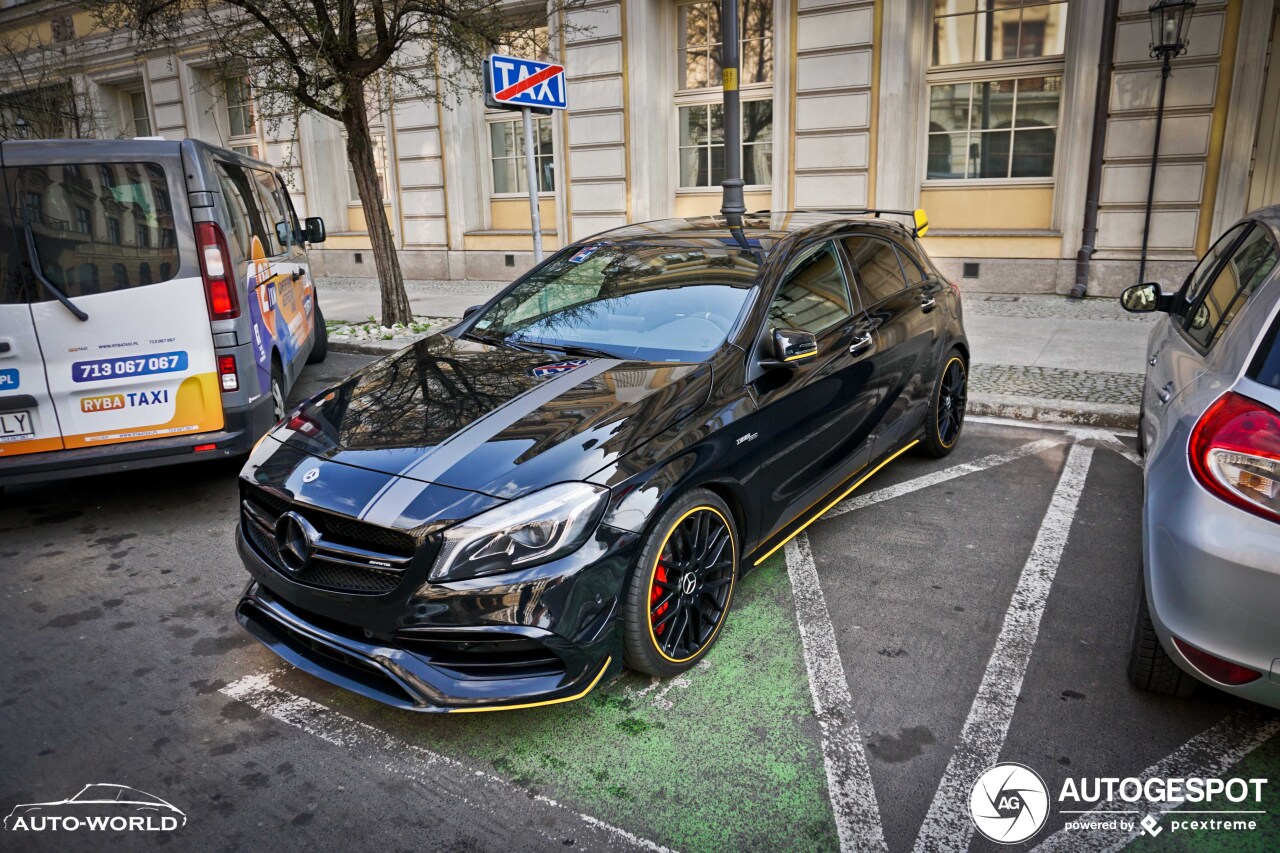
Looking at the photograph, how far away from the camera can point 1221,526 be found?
253cm

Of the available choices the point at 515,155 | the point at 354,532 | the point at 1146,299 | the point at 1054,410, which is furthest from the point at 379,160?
the point at 354,532

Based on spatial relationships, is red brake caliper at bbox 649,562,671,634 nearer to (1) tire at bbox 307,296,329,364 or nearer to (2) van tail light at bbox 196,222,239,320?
(2) van tail light at bbox 196,222,239,320

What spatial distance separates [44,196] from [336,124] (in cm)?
1414

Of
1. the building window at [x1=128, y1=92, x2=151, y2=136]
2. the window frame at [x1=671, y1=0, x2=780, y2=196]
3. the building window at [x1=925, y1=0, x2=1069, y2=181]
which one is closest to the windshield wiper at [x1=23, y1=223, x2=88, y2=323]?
the window frame at [x1=671, y1=0, x2=780, y2=196]

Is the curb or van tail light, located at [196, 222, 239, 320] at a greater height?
van tail light, located at [196, 222, 239, 320]

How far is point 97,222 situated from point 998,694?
4.94m

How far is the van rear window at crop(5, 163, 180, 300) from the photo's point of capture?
15.4 feet

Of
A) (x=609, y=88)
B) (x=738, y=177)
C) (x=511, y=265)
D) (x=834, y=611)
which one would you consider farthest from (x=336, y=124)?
(x=834, y=611)

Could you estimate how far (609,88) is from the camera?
45.9 ft

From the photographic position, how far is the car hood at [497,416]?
3008 millimetres

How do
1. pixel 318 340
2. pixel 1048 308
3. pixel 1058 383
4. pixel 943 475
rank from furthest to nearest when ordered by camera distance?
1. pixel 1048 308
2. pixel 318 340
3. pixel 1058 383
4. pixel 943 475

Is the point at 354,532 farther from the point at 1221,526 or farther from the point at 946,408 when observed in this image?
the point at 946,408

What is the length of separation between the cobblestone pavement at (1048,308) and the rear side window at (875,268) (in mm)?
6010

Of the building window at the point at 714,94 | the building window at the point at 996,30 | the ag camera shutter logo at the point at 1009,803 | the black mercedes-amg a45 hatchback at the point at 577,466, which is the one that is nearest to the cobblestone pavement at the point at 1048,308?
the building window at the point at 996,30
